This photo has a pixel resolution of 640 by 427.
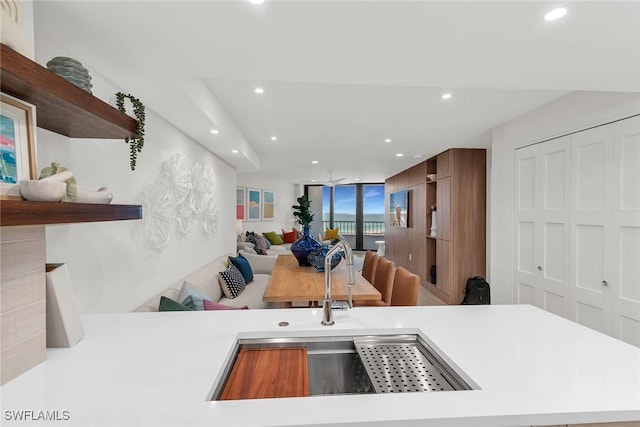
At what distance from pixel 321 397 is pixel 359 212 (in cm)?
925

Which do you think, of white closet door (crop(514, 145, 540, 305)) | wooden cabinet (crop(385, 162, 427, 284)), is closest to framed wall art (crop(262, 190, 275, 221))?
wooden cabinet (crop(385, 162, 427, 284))

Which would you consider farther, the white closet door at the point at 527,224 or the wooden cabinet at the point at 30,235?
the white closet door at the point at 527,224

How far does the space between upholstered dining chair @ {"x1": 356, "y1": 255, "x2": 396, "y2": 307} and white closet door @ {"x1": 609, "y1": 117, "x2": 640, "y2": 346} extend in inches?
63.0

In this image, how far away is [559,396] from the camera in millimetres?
804

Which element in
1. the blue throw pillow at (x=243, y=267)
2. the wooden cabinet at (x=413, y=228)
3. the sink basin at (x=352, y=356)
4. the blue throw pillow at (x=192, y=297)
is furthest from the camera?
the wooden cabinet at (x=413, y=228)

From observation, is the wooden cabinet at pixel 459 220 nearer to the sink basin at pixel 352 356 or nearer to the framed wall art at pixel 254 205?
the sink basin at pixel 352 356

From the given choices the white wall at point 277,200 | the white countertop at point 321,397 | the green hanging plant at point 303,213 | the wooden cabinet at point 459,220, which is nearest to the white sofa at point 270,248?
the white wall at point 277,200

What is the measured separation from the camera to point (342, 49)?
145cm

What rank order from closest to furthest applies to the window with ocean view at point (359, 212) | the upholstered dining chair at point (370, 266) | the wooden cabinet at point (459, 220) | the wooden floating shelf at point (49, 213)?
the wooden floating shelf at point (49, 213) < the upholstered dining chair at point (370, 266) < the wooden cabinet at point (459, 220) < the window with ocean view at point (359, 212)

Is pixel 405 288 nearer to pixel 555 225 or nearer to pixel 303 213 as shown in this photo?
pixel 555 225

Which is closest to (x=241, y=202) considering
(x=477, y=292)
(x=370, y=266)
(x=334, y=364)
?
(x=370, y=266)

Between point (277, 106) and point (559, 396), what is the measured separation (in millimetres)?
2665

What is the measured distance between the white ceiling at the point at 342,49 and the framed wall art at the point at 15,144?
0.62 metres

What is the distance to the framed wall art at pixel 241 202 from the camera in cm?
708
